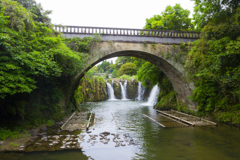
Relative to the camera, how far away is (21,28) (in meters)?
7.16

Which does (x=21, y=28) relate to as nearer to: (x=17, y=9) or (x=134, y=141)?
(x=17, y=9)

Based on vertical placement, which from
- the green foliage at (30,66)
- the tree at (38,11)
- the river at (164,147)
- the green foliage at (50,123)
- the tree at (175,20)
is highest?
the tree at (175,20)

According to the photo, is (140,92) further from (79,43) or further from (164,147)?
(164,147)

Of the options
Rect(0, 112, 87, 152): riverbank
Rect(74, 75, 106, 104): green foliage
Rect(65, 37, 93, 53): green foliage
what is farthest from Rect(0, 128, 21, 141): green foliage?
Rect(74, 75, 106, 104): green foliage

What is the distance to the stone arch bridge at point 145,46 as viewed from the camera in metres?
12.4

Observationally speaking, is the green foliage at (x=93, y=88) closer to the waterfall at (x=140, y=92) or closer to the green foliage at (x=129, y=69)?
the waterfall at (x=140, y=92)

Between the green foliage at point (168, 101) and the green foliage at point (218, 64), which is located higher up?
the green foliage at point (218, 64)

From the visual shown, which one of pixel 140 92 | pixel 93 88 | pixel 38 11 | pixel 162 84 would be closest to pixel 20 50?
pixel 38 11

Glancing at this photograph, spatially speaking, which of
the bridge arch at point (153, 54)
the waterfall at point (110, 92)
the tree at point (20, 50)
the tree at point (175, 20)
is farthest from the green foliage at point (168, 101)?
the waterfall at point (110, 92)

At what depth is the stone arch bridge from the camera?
12367 millimetres

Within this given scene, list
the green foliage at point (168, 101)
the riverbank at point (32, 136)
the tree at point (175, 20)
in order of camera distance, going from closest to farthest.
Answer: the riverbank at point (32, 136), the green foliage at point (168, 101), the tree at point (175, 20)

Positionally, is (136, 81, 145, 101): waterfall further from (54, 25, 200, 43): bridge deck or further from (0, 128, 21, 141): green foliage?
(0, 128, 21, 141): green foliage

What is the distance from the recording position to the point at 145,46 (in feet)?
43.2

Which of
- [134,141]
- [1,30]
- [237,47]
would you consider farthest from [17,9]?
[237,47]
